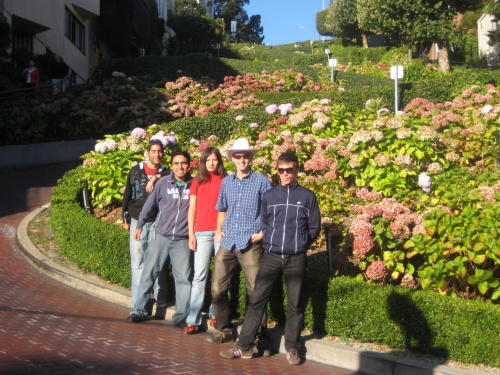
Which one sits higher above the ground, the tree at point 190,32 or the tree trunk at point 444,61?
the tree at point 190,32

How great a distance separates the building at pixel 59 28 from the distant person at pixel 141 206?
16.4 m

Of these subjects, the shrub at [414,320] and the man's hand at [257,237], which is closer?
the shrub at [414,320]

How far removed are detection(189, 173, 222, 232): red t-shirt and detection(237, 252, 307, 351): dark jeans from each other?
81 centimetres

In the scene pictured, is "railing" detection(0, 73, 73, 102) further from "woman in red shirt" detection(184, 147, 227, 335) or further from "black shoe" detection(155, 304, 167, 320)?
"woman in red shirt" detection(184, 147, 227, 335)

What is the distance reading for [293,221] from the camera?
18.7 ft

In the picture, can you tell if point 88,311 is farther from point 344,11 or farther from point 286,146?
point 344,11

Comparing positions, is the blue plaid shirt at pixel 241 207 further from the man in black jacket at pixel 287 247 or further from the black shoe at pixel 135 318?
the black shoe at pixel 135 318

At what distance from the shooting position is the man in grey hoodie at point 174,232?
6758 mm

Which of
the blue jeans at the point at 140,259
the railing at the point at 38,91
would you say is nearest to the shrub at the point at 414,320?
the blue jeans at the point at 140,259

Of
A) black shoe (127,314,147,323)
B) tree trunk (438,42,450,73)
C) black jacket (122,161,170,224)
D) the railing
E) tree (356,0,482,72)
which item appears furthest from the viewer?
tree trunk (438,42,450,73)

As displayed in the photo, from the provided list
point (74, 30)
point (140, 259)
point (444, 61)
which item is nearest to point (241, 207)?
point (140, 259)

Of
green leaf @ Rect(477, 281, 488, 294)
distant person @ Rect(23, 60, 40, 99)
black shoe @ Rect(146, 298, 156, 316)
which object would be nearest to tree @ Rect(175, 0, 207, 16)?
distant person @ Rect(23, 60, 40, 99)

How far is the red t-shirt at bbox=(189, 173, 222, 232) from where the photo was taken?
6488 mm

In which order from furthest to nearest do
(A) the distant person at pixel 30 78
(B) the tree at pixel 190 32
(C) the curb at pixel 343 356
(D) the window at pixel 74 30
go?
(B) the tree at pixel 190 32 < (D) the window at pixel 74 30 < (A) the distant person at pixel 30 78 < (C) the curb at pixel 343 356
